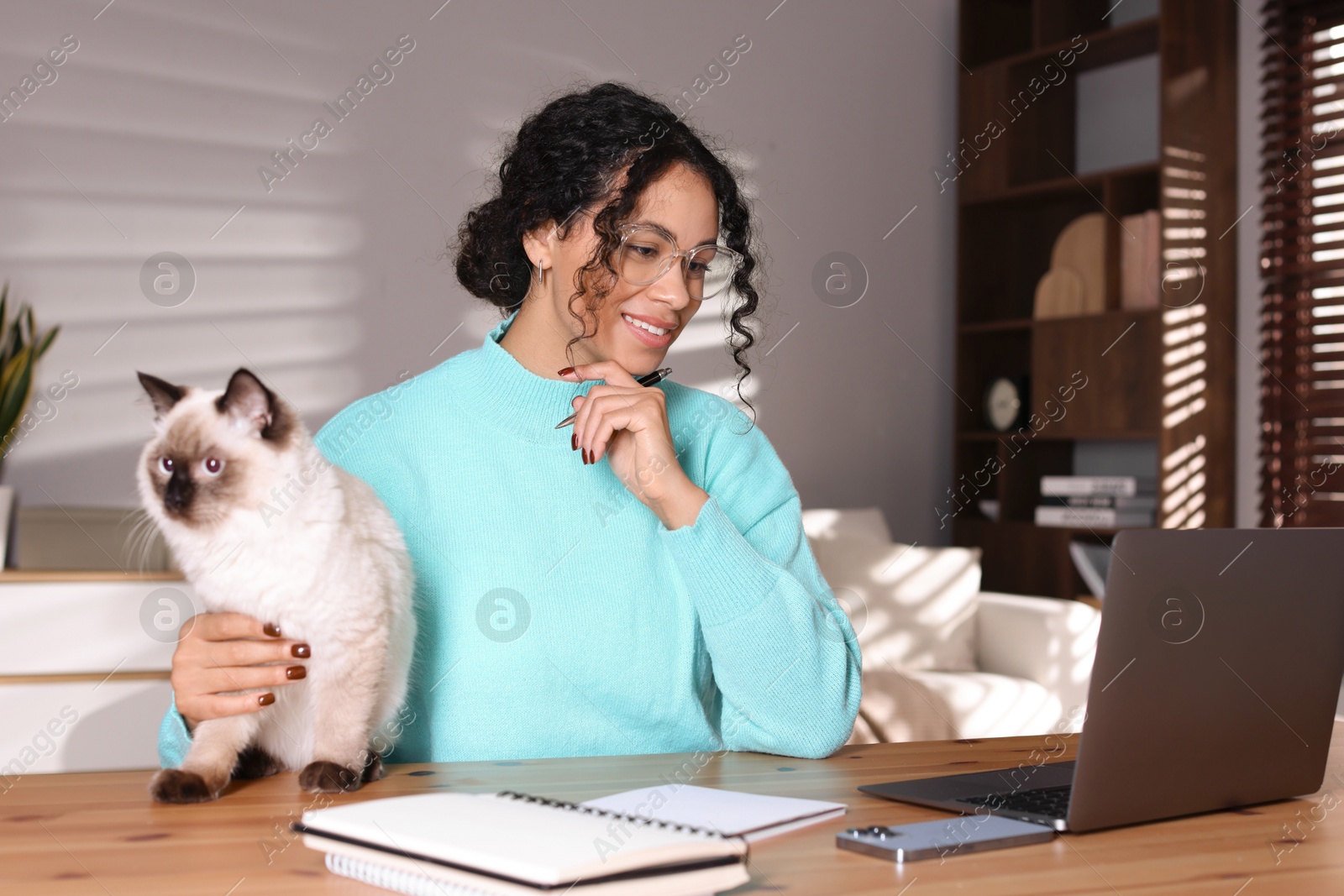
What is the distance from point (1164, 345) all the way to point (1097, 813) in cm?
313

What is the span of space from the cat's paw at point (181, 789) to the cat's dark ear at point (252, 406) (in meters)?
0.29

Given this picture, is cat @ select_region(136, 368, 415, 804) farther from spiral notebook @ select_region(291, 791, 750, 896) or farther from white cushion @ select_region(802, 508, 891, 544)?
white cushion @ select_region(802, 508, 891, 544)

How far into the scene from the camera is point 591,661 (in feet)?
4.59

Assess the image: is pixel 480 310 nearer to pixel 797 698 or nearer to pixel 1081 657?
pixel 1081 657

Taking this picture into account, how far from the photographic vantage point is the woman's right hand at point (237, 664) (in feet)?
3.16

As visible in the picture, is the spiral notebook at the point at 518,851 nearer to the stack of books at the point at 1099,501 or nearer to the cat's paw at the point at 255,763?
the cat's paw at the point at 255,763

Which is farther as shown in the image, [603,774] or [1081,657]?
[1081,657]

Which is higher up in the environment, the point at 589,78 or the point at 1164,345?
the point at 589,78

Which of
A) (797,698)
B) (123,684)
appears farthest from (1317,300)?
(123,684)

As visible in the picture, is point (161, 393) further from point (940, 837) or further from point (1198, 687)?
point (1198, 687)

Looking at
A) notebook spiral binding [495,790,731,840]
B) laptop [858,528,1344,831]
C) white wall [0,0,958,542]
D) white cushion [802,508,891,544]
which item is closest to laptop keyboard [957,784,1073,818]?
laptop [858,528,1344,831]

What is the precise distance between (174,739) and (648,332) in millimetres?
717

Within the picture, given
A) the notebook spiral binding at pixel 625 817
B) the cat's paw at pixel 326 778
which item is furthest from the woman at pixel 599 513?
the notebook spiral binding at pixel 625 817

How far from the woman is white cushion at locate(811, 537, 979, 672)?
190 centimetres
